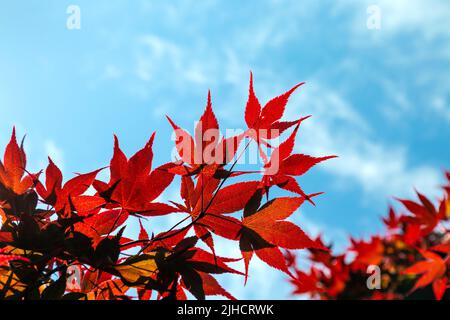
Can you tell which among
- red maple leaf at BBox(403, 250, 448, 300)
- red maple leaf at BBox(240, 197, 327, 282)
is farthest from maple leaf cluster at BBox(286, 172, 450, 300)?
red maple leaf at BBox(240, 197, 327, 282)

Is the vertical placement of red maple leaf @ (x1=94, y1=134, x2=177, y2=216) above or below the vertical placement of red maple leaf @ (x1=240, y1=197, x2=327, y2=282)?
above

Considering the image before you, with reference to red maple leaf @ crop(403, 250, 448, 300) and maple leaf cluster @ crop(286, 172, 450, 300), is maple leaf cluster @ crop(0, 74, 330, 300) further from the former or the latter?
maple leaf cluster @ crop(286, 172, 450, 300)

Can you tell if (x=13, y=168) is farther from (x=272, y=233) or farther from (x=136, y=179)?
(x=272, y=233)

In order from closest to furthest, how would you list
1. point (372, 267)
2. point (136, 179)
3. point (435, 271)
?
point (136, 179)
point (435, 271)
point (372, 267)

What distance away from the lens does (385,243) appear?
277cm

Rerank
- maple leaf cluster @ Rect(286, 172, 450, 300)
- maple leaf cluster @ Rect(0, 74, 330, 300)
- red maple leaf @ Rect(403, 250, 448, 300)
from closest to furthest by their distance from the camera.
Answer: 1. maple leaf cluster @ Rect(0, 74, 330, 300)
2. red maple leaf @ Rect(403, 250, 448, 300)
3. maple leaf cluster @ Rect(286, 172, 450, 300)

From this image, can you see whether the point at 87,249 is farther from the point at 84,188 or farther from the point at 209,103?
the point at 209,103

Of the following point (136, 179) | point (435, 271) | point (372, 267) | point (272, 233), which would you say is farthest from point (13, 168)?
point (372, 267)

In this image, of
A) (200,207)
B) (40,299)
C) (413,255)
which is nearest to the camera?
(40,299)

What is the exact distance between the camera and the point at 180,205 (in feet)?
2.43

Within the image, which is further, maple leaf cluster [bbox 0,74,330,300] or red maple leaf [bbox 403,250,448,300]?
red maple leaf [bbox 403,250,448,300]

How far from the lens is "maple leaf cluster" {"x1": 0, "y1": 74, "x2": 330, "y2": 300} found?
26.2 inches
